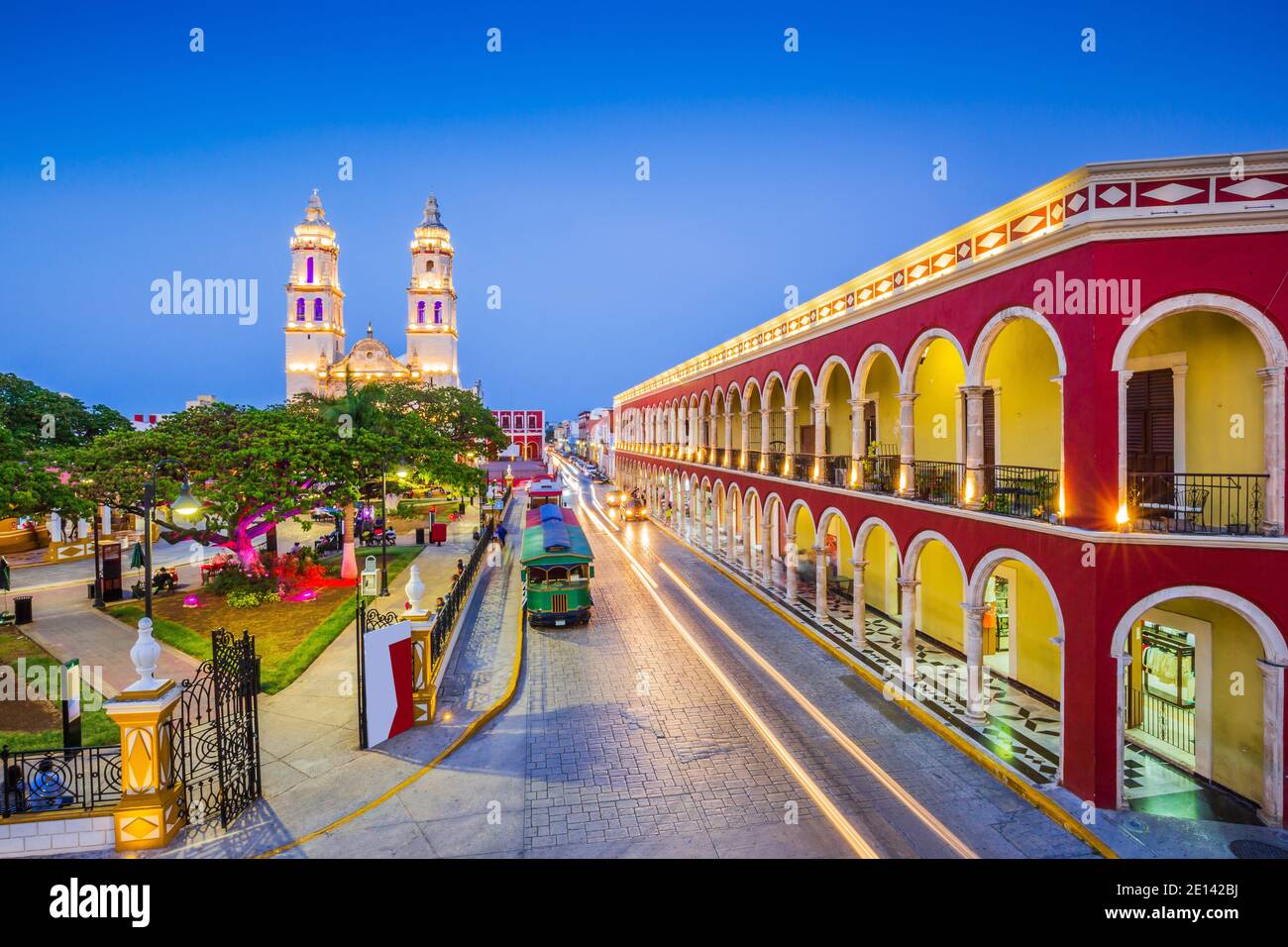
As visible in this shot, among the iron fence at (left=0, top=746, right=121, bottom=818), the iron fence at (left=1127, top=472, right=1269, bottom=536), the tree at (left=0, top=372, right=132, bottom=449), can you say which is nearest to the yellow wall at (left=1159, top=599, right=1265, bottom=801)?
the iron fence at (left=1127, top=472, right=1269, bottom=536)

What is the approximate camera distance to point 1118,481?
8672mm

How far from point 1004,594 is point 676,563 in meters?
14.1

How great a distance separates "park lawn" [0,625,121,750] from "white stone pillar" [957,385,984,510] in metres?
14.4

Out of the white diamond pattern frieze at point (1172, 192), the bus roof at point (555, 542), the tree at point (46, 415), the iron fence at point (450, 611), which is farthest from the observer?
the tree at point (46, 415)

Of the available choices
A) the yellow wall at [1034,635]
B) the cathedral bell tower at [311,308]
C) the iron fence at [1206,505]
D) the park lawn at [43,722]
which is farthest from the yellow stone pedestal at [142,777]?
the cathedral bell tower at [311,308]

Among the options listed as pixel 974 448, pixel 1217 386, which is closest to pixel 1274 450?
pixel 1217 386

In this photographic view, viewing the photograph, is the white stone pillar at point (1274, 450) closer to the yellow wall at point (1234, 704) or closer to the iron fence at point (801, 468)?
the yellow wall at point (1234, 704)

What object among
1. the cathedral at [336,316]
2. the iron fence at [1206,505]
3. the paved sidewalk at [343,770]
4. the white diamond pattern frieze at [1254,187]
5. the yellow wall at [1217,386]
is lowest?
the paved sidewalk at [343,770]

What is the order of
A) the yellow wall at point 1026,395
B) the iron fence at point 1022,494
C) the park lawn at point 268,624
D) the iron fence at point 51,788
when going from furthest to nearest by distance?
the park lawn at point 268,624, the yellow wall at point 1026,395, the iron fence at point 1022,494, the iron fence at point 51,788

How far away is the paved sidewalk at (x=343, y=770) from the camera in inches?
310

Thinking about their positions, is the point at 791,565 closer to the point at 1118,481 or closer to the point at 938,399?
the point at 938,399

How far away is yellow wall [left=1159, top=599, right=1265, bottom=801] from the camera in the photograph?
29.1 ft

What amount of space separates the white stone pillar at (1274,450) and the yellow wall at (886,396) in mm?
9380
